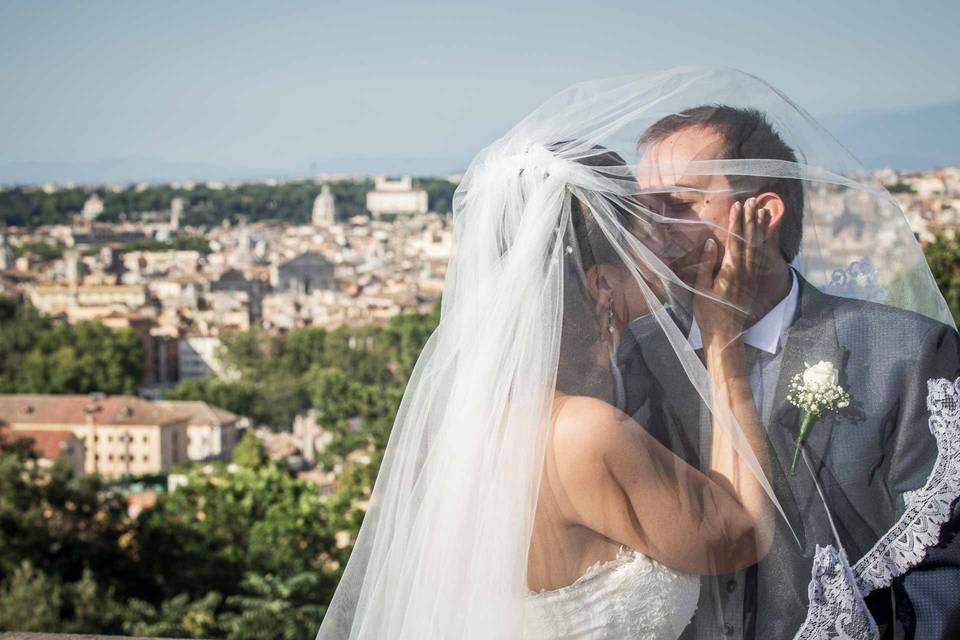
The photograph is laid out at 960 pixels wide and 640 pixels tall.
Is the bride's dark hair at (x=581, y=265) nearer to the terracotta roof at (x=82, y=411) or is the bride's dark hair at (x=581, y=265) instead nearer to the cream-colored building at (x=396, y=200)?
the terracotta roof at (x=82, y=411)

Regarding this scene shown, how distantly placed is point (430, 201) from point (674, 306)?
3726 inches

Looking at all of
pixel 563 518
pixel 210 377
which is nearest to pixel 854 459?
pixel 563 518

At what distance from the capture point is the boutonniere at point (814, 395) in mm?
1084

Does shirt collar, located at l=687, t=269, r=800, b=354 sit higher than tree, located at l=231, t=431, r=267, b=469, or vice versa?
shirt collar, located at l=687, t=269, r=800, b=354

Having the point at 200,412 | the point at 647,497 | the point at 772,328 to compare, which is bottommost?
the point at 200,412

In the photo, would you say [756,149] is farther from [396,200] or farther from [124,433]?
[396,200]

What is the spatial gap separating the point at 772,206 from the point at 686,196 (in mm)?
87

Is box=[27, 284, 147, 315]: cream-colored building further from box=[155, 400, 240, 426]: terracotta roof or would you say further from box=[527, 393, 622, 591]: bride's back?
box=[527, 393, 622, 591]: bride's back

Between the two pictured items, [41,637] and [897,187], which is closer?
[41,637]

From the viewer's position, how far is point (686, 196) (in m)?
1.16

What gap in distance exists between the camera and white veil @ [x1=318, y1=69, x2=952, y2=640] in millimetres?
1156

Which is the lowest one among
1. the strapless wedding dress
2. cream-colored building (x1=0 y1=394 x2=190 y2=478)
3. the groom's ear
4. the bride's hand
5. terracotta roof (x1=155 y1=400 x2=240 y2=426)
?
cream-colored building (x1=0 y1=394 x2=190 y2=478)

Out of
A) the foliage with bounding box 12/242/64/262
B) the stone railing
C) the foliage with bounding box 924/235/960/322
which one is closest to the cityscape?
the foliage with bounding box 924/235/960/322

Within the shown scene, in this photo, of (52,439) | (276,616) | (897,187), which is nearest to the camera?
(897,187)
